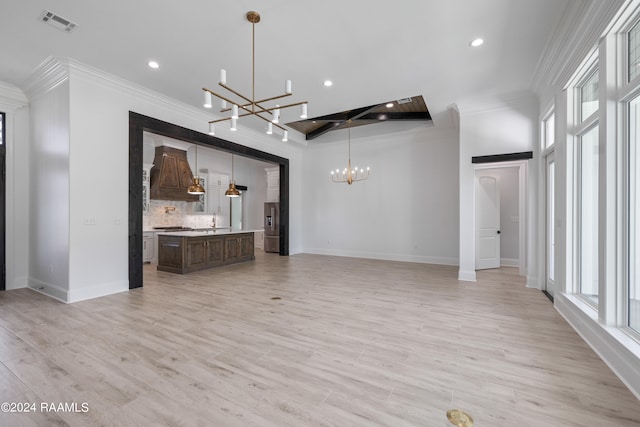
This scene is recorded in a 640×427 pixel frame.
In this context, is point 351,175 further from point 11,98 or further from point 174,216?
point 11,98

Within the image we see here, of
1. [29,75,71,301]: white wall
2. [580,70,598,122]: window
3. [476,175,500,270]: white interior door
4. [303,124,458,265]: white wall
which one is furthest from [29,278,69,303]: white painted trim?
[476,175,500,270]: white interior door

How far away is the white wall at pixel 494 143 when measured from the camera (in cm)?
493

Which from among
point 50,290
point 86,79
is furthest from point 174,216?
point 86,79

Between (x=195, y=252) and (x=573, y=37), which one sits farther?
(x=195, y=252)

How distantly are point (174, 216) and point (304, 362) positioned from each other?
7606mm

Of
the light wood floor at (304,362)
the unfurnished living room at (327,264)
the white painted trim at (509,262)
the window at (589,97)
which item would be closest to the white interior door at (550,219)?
the unfurnished living room at (327,264)

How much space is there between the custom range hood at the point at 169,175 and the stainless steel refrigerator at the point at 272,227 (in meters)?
2.47

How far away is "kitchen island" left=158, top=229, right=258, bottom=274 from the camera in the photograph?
5969 millimetres

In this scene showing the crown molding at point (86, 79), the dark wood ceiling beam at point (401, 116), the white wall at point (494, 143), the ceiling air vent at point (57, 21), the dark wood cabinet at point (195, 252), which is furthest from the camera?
the dark wood ceiling beam at point (401, 116)

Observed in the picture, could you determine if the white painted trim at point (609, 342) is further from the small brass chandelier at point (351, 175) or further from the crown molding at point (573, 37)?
the small brass chandelier at point (351, 175)

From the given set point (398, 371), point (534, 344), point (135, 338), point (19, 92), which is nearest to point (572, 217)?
point (534, 344)

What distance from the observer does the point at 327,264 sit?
7.13 meters

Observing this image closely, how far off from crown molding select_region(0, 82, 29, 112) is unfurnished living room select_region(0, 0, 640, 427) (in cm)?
2

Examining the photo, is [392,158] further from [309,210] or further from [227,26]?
[227,26]
